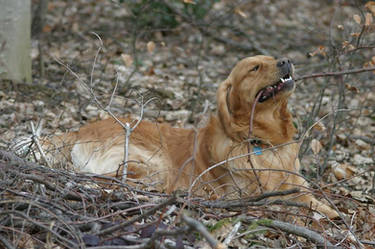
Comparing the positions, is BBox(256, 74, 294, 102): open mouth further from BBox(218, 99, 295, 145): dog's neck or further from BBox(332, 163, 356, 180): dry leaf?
BBox(332, 163, 356, 180): dry leaf

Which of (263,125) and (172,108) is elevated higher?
(263,125)

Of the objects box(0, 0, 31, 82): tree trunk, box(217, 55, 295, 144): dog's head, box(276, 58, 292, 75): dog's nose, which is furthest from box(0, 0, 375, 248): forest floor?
box(276, 58, 292, 75): dog's nose

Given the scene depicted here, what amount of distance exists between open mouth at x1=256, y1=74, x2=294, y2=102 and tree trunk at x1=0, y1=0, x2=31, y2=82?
3.50 metres

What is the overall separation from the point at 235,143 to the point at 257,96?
524 millimetres

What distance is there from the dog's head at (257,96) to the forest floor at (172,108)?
0.45 m

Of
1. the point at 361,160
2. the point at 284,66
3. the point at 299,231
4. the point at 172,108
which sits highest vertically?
→ the point at 284,66

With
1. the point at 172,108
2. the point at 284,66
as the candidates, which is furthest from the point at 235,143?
the point at 172,108

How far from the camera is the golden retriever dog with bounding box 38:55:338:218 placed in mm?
5195

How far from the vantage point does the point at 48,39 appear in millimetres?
9883

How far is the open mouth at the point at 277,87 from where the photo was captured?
508cm

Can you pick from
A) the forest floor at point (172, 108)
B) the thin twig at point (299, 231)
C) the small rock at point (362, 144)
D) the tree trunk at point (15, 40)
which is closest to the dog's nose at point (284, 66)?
the forest floor at point (172, 108)

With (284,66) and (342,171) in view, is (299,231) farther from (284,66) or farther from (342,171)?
(342,171)

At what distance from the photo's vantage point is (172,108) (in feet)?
25.1

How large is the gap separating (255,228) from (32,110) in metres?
4.17
